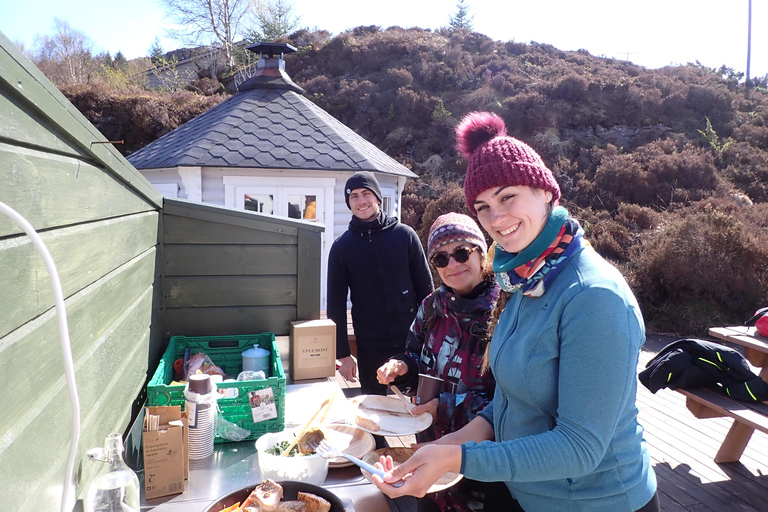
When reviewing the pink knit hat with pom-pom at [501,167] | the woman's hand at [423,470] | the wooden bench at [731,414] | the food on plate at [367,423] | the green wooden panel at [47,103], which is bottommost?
the wooden bench at [731,414]

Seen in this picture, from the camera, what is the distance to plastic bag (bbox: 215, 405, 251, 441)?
70.4 inches

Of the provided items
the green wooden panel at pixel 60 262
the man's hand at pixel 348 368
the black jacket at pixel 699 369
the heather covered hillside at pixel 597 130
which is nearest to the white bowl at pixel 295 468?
the green wooden panel at pixel 60 262

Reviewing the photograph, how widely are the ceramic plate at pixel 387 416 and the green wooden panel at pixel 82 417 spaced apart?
2.50ft

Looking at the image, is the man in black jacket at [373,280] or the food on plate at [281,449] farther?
the man in black jacket at [373,280]

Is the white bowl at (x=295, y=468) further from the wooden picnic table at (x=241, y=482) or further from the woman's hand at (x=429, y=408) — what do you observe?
the woman's hand at (x=429, y=408)

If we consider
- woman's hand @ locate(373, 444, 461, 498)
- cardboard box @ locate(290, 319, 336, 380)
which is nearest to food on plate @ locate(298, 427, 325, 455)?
woman's hand @ locate(373, 444, 461, 498)

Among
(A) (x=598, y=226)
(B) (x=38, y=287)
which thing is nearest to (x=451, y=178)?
(A) (x=598, y=226)

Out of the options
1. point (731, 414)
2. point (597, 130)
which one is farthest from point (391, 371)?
point (597, 130)

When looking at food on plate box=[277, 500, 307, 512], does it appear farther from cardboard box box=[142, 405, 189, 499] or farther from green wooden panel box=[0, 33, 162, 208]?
green wooden panel box=[0, 33, 162, 208]

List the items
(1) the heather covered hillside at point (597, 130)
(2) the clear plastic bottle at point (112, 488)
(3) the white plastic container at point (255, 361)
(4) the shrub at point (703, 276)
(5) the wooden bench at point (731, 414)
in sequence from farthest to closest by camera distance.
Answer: (1) the heather covered hillside at point (597, 130) → (4) the shrub at point (703, 276) → (5) the wooden bench at point (731, 414) → (3) the white plastic container at point (255, 361) → (2) the clear plastic bottle at point (112, 488)

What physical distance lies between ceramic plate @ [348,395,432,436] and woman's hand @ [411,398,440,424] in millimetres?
19

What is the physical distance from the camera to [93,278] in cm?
140

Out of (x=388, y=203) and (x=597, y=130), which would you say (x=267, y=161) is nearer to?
(x=388, y=203)

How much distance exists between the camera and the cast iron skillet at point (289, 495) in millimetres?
1217
